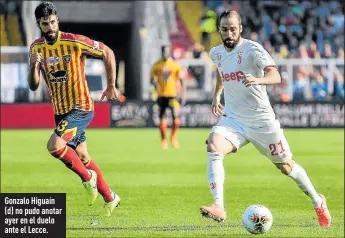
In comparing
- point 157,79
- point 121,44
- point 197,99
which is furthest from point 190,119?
point 121,44

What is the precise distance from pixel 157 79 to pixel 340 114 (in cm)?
831

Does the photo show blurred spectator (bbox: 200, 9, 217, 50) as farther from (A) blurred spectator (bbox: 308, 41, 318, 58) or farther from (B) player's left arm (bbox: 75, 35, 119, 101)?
(B) player's left arm (bbox: 75, 35, 119, 101)

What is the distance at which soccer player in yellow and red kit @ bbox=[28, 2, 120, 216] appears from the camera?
10047 millimetres

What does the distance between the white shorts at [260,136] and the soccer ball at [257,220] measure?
0.76m

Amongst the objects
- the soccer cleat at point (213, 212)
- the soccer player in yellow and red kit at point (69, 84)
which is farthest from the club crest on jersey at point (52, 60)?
the soccer cleat at point (213, 212)

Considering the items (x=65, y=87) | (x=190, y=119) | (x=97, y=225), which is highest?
(x=65, y=87)

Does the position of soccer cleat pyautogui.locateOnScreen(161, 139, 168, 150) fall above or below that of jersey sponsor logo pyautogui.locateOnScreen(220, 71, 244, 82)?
below

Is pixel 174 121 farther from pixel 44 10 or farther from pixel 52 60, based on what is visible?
pixel 44 10

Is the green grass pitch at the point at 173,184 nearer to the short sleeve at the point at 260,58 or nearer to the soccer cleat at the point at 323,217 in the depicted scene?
the soccer cleat at the point at 323,217

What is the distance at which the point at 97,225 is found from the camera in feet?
32.4

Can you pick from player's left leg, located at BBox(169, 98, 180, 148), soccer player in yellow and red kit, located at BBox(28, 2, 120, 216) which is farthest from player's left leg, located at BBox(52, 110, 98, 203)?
player's left leg, located at BBox(169, 98, 180, 148)

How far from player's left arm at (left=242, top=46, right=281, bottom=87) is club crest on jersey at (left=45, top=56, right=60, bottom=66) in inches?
82.7

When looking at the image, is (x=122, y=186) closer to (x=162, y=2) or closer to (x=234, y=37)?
(x=234, y=37)

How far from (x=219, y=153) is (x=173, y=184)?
Result: 4933mm
